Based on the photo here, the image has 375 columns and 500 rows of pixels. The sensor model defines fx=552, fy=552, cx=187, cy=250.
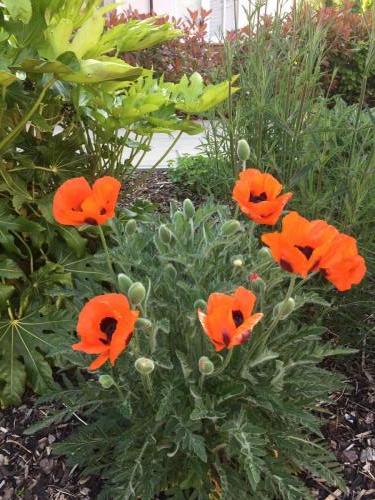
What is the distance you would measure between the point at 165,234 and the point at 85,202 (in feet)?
0.81

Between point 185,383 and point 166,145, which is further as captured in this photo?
point 166,145

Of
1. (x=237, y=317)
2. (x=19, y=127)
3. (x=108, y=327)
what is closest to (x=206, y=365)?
(x=237, y=317)

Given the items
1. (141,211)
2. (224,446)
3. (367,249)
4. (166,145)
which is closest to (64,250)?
(141,211)

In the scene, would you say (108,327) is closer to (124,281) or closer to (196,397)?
(124,281)

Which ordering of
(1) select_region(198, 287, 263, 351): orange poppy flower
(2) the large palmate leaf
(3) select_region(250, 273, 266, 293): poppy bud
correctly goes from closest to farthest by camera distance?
(1) select_region(198, 287, 263, 351): orange poppy flower
(3) select_region(250, 273, 266, 293): poppy bud
(2) the large palmate leaf

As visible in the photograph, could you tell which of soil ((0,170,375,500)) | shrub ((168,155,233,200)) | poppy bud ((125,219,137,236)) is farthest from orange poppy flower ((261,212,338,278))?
shrub ((168,155,233,200))

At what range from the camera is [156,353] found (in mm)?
1354

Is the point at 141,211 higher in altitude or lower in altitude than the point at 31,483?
higher

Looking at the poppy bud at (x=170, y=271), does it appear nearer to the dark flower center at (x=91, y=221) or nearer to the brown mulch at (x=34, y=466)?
the dark flower center at (x=91, y=221)

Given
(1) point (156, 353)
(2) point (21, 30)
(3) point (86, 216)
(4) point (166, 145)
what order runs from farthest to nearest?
(4) point (166, 145) → (2) point (21, 30) → (1) point (156, 353) → (3) point (86, 216)

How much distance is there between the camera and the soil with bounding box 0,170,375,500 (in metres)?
1.62

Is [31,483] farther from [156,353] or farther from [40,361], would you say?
[156,353]

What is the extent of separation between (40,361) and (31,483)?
0.36 m

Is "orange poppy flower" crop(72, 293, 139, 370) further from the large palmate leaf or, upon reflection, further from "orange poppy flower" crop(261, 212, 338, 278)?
the large palmate leaf
